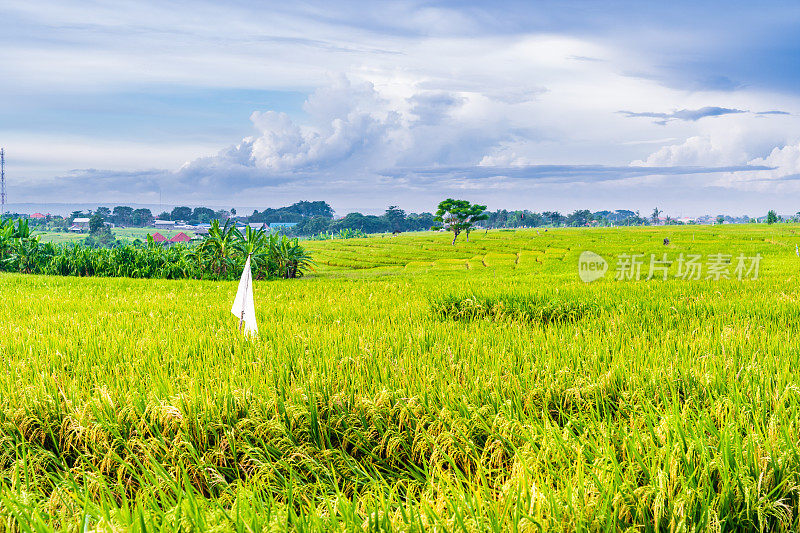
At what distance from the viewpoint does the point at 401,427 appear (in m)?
3.06

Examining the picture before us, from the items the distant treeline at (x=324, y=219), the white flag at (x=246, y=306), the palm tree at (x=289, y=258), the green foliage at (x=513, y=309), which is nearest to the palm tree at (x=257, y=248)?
the palm tree at (x=289, y=258)

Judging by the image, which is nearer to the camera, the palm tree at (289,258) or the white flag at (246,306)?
the white flag at (246,306)

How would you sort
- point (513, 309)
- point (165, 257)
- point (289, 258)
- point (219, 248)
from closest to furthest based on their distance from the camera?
point (513, 309)
point (219, 248)
point (289, 258)
point (165, 257)

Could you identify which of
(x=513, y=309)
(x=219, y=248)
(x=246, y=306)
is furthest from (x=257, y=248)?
(x=246, y=306)

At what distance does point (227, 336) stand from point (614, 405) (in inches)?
142

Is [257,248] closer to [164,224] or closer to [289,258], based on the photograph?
[289,258]

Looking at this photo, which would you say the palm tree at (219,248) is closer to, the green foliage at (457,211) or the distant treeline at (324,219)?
the green foliage at (457,211)

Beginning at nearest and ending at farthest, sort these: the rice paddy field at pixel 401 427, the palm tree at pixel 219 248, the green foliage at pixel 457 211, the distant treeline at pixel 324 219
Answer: the rice paddy field at pixel 401 427 → the palm tree at pixel 219 248 → the green foliage at pixel 457 211 → the distant treeline at pixel 324 219

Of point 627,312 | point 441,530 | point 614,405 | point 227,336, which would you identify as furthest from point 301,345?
point 627,312

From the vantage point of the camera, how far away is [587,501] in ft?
6.39

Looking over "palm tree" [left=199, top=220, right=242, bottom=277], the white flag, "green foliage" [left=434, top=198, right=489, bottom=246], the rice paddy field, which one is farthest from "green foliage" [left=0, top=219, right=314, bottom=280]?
"green foliage" [left=434, top=198, right=489, bottom=246]

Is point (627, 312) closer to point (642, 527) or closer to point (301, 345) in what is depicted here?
point (301, 345)

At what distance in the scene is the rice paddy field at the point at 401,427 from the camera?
1.97 metres

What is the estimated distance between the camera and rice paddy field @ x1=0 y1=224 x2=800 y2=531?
197 cm
